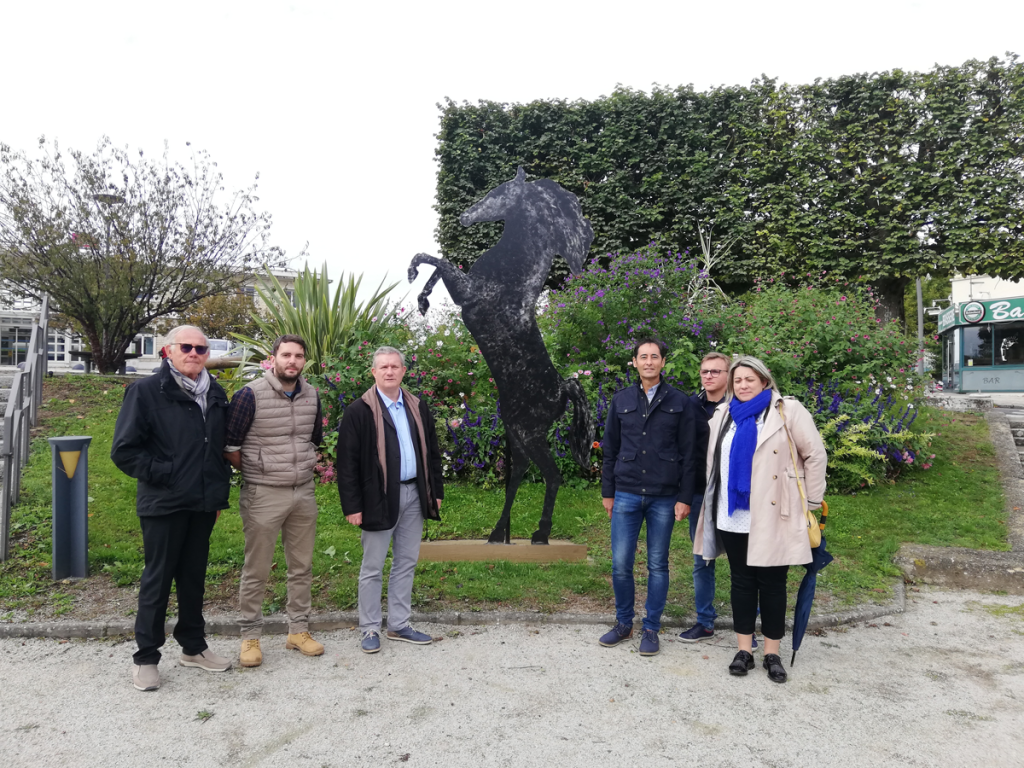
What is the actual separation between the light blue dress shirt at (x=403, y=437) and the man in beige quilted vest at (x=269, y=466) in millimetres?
474

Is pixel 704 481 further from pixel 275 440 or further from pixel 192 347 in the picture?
pixel 192 347

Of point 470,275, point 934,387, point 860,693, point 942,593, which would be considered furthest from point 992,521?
point 470,275

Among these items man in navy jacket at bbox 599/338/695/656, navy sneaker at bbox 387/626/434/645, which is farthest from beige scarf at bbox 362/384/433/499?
man in navy jacket at bbox 599/338/695/656

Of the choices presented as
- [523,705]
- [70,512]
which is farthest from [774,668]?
[70,512]

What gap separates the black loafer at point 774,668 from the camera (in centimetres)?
331

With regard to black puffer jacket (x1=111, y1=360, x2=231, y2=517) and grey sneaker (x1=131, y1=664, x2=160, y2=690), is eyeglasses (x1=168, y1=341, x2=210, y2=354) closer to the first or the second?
black puffer jacket (x1=111, y1=360, x2=231, y2=517)

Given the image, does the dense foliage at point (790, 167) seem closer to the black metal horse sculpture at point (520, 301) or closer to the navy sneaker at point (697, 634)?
the black metal horse sculpture at point (520, 301)

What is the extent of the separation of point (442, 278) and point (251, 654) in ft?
9.77

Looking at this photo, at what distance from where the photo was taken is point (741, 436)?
11.1 ft

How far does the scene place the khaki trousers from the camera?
3.47m

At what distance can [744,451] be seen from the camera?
3.36m

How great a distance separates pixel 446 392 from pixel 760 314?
4459 millimetres

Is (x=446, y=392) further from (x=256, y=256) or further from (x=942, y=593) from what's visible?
(x=256, y=256)

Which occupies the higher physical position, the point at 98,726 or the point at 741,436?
the point at 741,436
